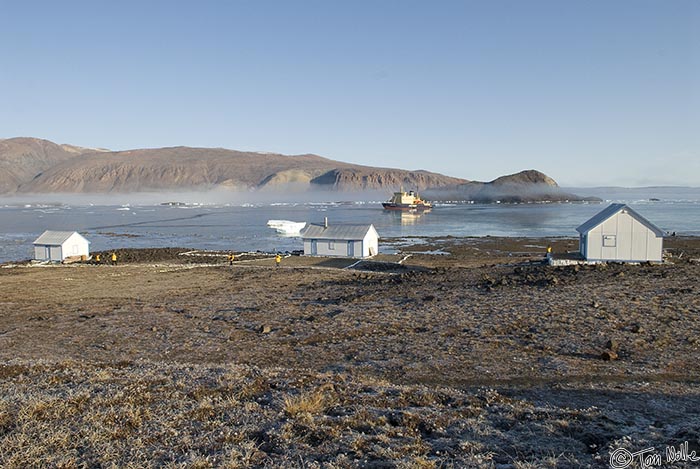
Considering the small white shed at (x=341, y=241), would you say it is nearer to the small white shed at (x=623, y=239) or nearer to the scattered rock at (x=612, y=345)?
the small white shed at (x=623, y=239)

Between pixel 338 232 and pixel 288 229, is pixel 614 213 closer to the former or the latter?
pixel 338 232

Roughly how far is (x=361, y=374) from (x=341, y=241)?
1118 inches

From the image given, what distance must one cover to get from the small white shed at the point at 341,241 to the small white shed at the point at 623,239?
14.7 m

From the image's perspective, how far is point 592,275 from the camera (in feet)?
74.0

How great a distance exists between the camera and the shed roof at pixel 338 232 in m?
38.4

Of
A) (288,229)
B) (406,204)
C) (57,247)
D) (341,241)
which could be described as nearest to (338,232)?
(341,241)

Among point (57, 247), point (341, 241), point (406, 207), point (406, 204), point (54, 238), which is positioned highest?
point (406, 204)

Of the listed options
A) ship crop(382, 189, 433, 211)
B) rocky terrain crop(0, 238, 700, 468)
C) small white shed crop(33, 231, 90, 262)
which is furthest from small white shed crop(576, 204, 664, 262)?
ship crop(382, 189, 433, 211)

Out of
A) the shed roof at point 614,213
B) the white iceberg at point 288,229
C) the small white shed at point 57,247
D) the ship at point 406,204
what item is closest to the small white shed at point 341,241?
the shed roof at point 614,213

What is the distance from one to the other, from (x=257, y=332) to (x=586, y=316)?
9.13m

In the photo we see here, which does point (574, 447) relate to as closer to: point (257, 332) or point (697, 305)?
point (257, 332)

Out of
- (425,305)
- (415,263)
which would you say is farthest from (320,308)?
(415,263)

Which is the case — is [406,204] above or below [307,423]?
above

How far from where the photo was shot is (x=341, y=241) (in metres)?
38.8
